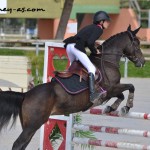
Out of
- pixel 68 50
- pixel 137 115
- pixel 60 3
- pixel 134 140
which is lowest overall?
pixel 134 140

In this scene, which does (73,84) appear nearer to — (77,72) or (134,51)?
(77,72)

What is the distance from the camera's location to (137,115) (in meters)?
7.48

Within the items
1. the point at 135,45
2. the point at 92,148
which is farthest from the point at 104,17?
the point at 92,148

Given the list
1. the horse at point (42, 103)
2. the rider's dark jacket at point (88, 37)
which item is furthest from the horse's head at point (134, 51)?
the rider's dark jacket at point (88, 37)

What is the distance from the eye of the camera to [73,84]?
7.50m

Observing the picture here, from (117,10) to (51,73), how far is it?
30.0 meters

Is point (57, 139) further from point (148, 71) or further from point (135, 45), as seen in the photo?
point (148, 71)

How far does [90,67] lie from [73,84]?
32 cm

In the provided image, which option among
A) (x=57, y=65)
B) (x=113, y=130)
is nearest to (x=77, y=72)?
(x=113, y=130)

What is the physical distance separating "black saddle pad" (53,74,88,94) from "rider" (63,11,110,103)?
130mm

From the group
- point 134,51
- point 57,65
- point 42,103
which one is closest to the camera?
point 42,103

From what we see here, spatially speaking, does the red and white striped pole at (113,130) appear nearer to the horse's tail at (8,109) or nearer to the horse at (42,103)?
the horse at (42,103)

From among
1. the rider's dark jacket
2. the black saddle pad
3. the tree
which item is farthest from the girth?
the tree

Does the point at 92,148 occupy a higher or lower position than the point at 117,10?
lower
